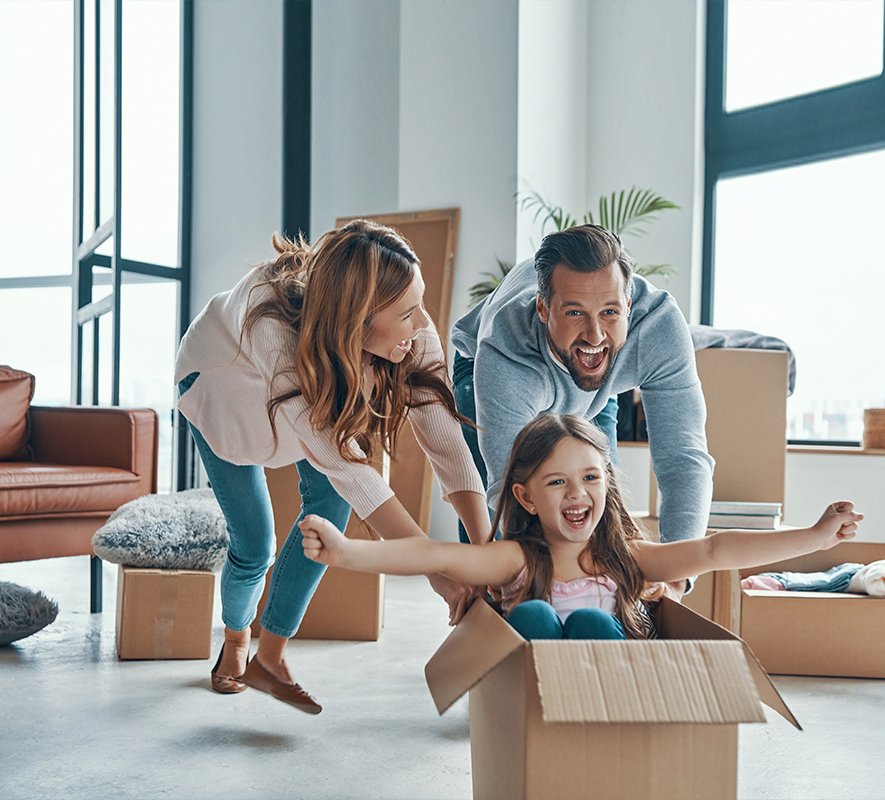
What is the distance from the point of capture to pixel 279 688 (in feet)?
6.23

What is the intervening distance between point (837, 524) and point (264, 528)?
3.68ft

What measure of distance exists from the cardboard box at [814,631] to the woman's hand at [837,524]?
42.8 inches

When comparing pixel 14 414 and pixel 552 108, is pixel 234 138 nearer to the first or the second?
pixel 552 108

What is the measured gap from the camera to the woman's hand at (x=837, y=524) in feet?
4.27

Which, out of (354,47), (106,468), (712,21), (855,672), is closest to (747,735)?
(855,672)

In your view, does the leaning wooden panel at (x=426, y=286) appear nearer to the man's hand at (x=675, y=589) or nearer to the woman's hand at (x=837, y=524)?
the man's hand at (x=675, y=589)

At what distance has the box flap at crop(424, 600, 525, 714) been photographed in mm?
1060

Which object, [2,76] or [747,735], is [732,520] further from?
[2,76]

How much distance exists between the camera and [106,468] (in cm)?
294

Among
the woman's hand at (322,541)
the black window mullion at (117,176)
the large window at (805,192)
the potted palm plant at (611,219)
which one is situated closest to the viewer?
the woman's hand at (322,541)

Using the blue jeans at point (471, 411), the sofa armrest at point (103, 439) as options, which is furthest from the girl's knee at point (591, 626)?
the sofa armrest at point (103, 439)

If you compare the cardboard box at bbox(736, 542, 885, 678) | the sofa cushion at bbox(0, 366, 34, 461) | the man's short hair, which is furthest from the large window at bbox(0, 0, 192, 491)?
the man's short hair

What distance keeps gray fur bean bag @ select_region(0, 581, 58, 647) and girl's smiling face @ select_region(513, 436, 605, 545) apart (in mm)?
1653

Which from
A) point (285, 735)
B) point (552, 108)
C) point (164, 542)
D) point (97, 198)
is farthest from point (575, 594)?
point (97, 198)
